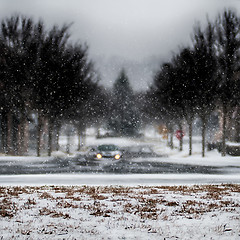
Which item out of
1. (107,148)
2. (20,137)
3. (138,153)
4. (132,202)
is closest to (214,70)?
(107,148)

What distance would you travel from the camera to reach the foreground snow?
5.55 m

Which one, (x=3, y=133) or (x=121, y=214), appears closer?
(x=121, y=214)

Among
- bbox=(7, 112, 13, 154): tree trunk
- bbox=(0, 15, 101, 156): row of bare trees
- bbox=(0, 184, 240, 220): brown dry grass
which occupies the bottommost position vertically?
bbox=(0, 184, 240, 220): brown dry grass

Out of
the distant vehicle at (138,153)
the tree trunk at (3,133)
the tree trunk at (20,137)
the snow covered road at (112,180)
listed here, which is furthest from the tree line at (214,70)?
the tree trunk at (3,133)

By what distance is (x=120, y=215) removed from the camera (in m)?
7.00

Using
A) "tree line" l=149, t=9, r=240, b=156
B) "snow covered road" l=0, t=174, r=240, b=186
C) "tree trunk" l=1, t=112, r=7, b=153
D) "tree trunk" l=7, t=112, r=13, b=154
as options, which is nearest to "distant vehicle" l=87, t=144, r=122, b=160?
"snow covered road" l=0, t=174, r=240, b=186

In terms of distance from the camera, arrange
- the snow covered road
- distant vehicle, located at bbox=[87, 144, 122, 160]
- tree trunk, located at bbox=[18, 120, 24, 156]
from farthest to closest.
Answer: tree trunk, located at bbox=[18, 120, 24, 156] < distant vehicle, located at bbox=[87, 144, 122, 160] < the snow covered road

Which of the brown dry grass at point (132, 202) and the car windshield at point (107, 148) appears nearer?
the brown dry grass at point (132, 202)

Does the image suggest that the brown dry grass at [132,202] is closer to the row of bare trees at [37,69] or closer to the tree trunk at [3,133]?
the row of bare trees at [37,69]

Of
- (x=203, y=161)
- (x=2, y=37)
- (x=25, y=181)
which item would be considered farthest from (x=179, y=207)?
(x=2, y=37)

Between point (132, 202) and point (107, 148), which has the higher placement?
point (107, 148)

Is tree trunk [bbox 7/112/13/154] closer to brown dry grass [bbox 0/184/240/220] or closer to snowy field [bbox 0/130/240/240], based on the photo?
snowy field [bbox 0/130/240/240]

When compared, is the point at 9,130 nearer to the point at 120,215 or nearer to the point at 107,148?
the point at 107,148

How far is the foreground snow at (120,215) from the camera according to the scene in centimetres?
555
